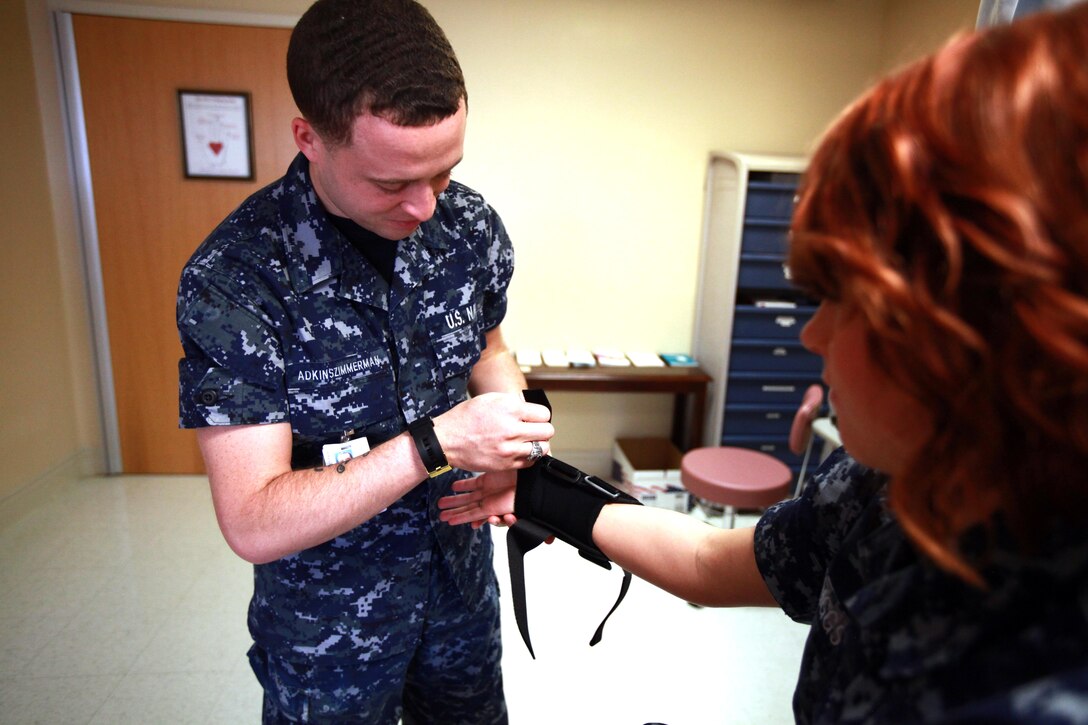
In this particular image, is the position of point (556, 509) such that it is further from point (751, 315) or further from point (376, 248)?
point (751, 315)

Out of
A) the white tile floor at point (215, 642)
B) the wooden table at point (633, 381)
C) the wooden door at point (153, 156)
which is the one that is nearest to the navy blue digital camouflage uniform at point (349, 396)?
the white tile floor at point (215, 642)

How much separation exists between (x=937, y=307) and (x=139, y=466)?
3744 mm

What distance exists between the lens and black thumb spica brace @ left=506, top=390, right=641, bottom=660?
3.45 feet

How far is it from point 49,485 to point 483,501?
2.81 m

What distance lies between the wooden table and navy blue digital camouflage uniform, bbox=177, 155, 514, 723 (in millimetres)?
1745

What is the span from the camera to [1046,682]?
1.25 ft

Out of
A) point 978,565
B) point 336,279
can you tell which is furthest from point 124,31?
point 978,565

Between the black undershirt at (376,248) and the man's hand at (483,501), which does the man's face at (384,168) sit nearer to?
the black undershirt at (376,248)

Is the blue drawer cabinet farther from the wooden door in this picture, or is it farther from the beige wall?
the wooden door

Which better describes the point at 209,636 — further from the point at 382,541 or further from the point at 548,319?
the point at 548,319

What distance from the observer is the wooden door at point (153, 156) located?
2.90 meters

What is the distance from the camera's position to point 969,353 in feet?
1.41

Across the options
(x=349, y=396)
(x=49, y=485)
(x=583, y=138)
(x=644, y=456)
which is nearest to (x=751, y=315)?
(x=644, y=456)

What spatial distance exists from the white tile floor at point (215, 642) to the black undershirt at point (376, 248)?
1430mm
